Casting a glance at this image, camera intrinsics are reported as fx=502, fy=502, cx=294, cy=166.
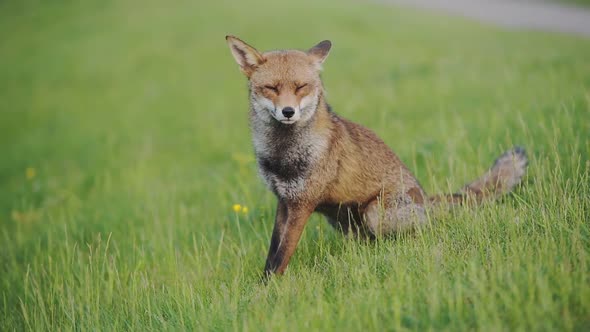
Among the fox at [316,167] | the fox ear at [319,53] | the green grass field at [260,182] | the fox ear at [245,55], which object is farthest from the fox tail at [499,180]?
the fox ear at [245,55]

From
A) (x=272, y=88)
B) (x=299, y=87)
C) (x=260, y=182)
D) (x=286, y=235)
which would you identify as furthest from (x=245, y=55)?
(x=260, y=182)

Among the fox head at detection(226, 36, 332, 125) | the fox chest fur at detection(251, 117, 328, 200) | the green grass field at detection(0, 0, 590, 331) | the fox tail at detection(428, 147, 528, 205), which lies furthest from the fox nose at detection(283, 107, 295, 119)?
the fox tail at detection(428, 147, 528, 205)

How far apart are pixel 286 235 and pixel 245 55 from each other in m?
1.59

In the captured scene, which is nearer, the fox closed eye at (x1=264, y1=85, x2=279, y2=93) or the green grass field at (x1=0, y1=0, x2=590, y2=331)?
the green grass field at (x1=0, y1=0, x2=590, y2=331)

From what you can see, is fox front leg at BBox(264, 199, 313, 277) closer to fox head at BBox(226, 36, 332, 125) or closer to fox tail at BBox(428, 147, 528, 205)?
fox head at BBox(226, 36, 332, 125)

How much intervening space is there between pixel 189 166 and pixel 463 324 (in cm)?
666

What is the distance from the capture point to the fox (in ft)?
13.5

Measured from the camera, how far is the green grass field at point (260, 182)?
312cm

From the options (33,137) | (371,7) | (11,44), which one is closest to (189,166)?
(33,137)

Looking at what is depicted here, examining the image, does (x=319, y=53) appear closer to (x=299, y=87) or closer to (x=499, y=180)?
(x=299, y=87)

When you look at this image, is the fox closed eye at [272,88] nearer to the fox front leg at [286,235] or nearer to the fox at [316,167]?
the fox at [316,167]

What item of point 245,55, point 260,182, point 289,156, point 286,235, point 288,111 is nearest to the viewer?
point 288,111

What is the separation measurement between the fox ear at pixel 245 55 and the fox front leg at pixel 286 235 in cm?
120

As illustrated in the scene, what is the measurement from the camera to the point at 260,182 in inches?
250
